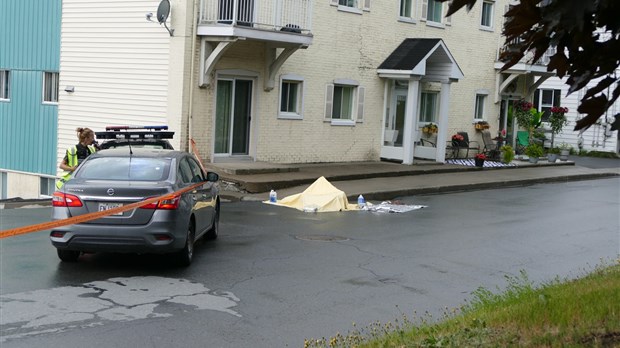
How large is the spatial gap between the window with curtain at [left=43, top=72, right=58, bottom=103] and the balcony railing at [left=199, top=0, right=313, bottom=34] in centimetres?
663

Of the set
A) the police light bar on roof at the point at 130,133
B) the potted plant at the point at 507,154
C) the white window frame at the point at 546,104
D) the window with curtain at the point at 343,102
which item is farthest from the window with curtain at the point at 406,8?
the white window frame at the point at 546,104

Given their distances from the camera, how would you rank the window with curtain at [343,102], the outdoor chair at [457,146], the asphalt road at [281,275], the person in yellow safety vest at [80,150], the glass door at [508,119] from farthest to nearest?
the glass door at [508,119], the outdoor chair at [457,146], the window with curtain at [343,102], the person in yellow safety vest at [80,150], the asphalt road at [281,275]

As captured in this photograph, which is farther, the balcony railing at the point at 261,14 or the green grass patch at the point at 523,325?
the balcony railing at the point at 261,14

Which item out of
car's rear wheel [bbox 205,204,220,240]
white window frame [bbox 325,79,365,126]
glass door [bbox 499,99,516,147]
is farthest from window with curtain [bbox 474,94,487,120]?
car's rear wheel [bbox 205,204,220,240]

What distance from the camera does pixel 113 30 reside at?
23391 mm

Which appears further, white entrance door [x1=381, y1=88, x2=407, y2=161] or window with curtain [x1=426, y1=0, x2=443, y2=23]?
window with curtain [x1=426, y1=0, x2=443, y2=23]

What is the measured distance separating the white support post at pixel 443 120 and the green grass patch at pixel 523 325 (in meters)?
21.4

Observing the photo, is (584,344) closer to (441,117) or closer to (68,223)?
(68,223)

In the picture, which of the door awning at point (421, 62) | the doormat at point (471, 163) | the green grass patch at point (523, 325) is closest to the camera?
the green grass patch at point (523, 325)

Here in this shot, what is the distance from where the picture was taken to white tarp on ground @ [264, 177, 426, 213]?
18.4m

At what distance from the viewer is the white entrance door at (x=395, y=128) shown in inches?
1141

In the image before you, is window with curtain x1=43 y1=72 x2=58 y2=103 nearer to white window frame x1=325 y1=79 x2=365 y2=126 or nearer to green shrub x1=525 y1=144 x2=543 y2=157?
white window frame x1=325 y1=79 x2=365 y2=126

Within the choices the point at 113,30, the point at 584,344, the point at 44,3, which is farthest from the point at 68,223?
the point at 44,3

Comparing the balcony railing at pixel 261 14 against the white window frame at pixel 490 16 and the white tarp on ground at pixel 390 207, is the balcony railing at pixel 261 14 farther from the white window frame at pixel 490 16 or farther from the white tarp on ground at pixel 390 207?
the white window frame at pixel 490 16
